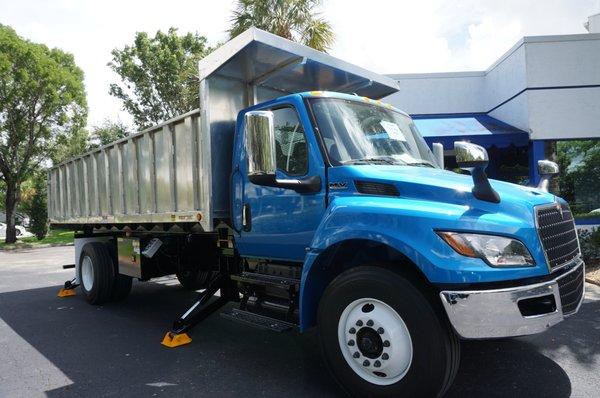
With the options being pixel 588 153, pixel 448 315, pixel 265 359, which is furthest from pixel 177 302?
pixel 588 153

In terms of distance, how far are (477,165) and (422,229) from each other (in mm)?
579

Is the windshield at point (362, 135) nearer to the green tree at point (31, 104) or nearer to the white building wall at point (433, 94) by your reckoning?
the white building wall at point (433, 94)

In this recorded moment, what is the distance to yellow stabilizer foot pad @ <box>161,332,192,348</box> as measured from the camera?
17.3 ft

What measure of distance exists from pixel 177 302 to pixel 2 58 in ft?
63.2

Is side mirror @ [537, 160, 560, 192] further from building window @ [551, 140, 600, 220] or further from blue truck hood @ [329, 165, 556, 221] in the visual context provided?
building window @ [551, 140, 600, 220]

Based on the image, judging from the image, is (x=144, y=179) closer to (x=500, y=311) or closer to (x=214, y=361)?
(x=214, y=361)

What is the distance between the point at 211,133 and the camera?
498cm

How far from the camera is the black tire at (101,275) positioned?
295 inches

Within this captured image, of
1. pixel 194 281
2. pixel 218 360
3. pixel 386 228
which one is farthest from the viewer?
pixel 194 281

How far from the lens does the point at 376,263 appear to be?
Answer: 360cm

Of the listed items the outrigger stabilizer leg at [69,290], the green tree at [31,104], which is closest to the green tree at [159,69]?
the green tree at [31,104]

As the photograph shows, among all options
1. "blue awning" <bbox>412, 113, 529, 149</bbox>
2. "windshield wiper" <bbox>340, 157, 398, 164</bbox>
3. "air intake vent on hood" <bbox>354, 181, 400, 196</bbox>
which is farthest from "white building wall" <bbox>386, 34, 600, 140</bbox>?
"air intake vent on hood" <bbox>354, 181, 400, 196</bbox>

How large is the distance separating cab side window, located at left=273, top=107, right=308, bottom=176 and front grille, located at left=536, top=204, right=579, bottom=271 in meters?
1.90

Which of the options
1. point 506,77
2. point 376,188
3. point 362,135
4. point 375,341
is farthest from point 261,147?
point 506,77
